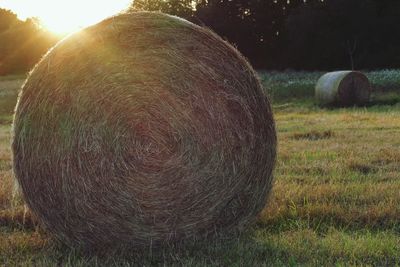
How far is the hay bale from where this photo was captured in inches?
692

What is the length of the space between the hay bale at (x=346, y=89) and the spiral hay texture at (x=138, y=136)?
13530mm

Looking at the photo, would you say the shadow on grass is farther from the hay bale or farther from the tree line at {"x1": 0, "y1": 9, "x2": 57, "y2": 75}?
the tree line at {"x1": 0, "y1": 9, "x2": 57, "y2": 75}

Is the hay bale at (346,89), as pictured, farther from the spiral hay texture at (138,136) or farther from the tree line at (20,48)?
the tree line at (20,48)

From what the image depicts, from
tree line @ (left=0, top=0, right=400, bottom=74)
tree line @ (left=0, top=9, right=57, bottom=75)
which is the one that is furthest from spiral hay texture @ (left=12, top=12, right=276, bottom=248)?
tree line @ (left=0, top=9, right=57, bottom=75)

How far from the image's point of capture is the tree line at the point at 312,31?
34906 mm

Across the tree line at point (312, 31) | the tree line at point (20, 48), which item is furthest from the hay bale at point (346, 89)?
the tree line at point (20, 48)

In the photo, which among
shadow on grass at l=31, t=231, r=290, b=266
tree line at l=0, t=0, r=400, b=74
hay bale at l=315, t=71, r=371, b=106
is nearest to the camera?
shadow on grass at l=31, t=231, r=290, b=266

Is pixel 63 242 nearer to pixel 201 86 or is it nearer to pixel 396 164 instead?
pixel 201 86

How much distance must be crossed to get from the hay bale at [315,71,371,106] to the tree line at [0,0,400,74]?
14108 mm

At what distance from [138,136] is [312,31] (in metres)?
31.9

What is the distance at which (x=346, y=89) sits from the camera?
17.6 m

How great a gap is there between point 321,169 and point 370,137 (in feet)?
10.0

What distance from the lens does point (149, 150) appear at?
14.6 ft

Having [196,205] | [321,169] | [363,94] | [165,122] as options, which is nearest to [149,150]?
[165,122]
